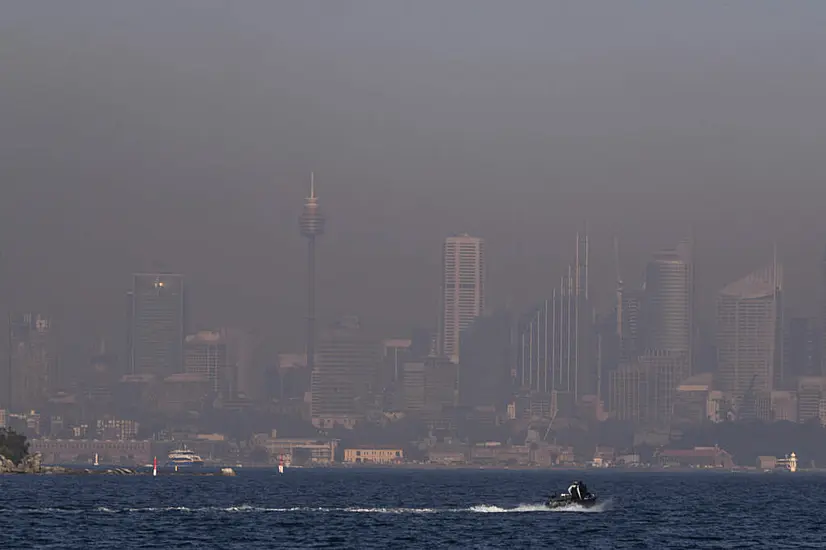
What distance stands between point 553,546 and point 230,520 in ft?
142

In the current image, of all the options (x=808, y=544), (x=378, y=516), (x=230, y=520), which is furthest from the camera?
(x=378, y=516)

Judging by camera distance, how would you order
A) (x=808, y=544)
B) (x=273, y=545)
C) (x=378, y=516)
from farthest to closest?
1. (x=378, y=516)
2. (x=808, y=544)
3. (x=273, y=545)

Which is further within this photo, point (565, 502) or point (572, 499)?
point (572, 499)

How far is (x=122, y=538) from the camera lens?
158 m

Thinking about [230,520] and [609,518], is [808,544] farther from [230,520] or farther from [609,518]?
[230,520]

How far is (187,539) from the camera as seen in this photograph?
15638 cm

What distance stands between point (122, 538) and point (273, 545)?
1615 centimetres

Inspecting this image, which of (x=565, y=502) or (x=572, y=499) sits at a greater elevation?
(x=572, y=499)

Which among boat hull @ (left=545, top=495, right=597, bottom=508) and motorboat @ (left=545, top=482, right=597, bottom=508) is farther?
boat hull @ (left=545, top=495, right=597, bottom=508)

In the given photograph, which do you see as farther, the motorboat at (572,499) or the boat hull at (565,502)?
the boat hull at (565,502)

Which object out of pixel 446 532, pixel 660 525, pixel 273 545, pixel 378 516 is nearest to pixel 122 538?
pixel 273 545

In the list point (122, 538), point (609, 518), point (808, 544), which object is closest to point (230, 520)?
point (122, 538)

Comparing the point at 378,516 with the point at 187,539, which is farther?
the point at 378,516

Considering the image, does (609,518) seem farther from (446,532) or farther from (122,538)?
(122,538)
